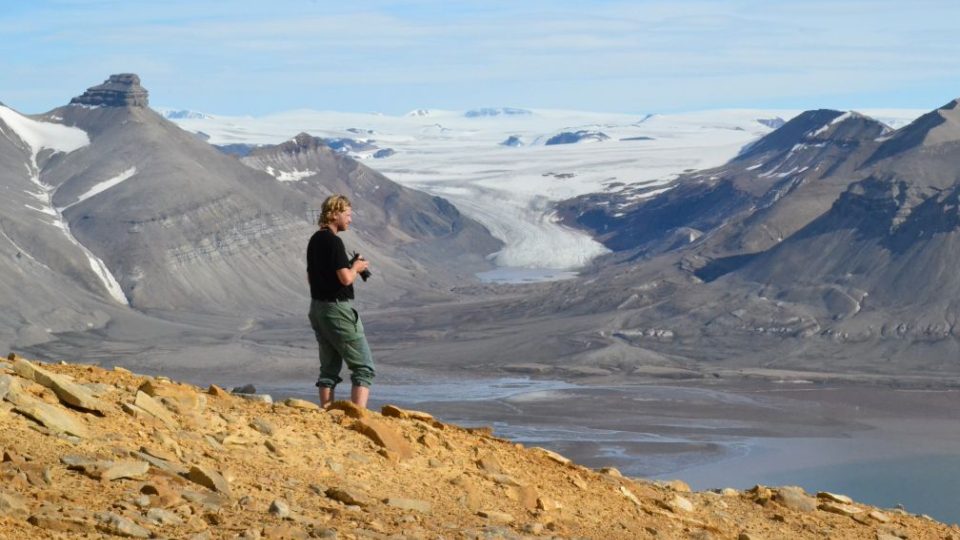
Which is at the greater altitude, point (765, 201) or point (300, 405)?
point (300, 405)

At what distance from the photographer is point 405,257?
16550 centimetres

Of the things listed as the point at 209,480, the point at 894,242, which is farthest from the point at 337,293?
the point at 894,242

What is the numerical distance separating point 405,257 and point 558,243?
3018cm

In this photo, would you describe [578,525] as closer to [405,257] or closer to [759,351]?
[759,351]

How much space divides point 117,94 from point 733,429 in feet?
295

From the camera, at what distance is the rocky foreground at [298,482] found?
1077 cm

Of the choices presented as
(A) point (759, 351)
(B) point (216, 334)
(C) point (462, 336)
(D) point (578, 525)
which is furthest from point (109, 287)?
(D) point (578, 525)

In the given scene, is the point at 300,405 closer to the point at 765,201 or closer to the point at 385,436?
the point at 385,436

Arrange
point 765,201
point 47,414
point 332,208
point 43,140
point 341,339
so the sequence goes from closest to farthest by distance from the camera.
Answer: point 47,414 → point 332,208 → point 341,339 → point 43,140 → point 765,201

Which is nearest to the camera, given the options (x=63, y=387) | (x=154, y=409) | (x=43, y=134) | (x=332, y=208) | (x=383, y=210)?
(x=63, y=387)

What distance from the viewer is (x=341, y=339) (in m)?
14.7

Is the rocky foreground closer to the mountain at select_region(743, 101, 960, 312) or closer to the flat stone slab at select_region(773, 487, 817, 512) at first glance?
the flat stone slab at select_region(773, 487, 817, 512)

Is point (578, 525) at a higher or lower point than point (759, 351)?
higher

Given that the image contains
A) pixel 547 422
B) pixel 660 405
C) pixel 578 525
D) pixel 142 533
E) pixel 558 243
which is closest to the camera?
pixel 142 533
